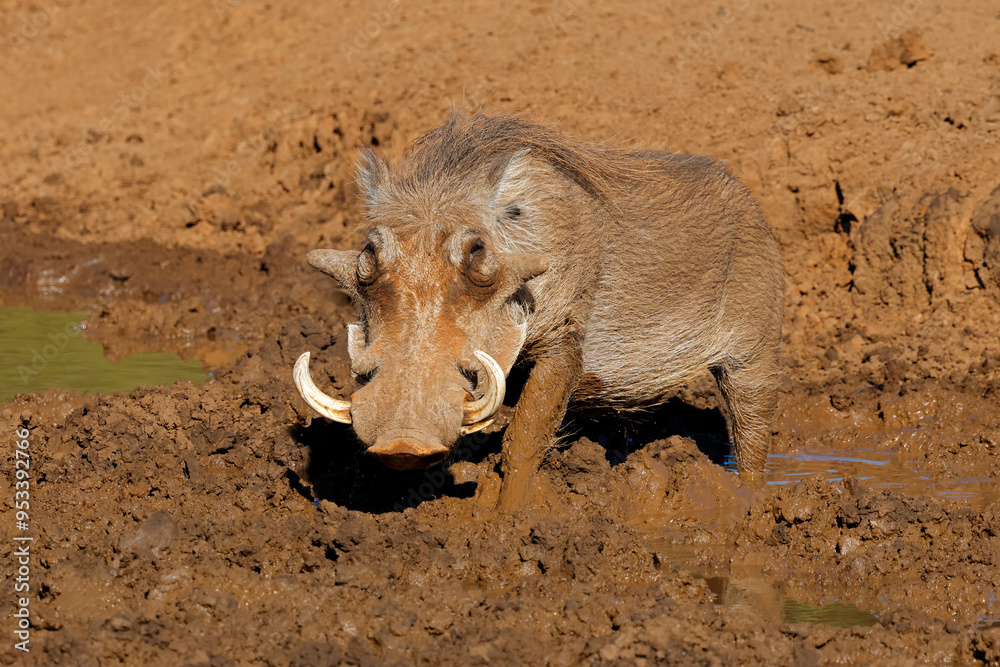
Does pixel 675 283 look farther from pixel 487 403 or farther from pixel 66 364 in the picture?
pixel 66 364

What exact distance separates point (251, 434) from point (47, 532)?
141 cm

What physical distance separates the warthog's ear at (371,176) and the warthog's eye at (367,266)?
459mm

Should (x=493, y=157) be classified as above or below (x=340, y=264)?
above

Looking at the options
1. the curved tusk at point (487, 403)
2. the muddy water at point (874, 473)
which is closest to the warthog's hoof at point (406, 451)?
the curved tusk at point (487, 403)

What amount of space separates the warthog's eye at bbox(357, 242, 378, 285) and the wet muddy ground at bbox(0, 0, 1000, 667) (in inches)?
36.4

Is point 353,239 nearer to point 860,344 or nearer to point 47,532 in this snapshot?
point 860,344

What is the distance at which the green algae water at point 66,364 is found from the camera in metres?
7.18

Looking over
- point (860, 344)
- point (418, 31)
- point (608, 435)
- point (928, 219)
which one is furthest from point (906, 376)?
point (418, 31)

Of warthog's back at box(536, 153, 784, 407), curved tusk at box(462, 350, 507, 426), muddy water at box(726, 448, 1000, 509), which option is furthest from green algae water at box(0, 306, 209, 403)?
curved tusk at box(462, 350, 507, 426)

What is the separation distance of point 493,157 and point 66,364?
458cm

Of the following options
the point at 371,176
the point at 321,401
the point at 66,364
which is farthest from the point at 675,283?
the point at 66,364

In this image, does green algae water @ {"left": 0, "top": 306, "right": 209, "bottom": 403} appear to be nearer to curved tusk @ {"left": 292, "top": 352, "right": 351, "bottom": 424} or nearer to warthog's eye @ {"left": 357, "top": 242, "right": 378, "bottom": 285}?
curved tusk @ {"left": 292, "top": 352, "right": 351, "bottom": 424}

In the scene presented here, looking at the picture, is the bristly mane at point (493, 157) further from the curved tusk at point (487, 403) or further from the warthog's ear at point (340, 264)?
the curved tusk at point (487, 403)

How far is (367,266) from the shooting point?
13.1 ft
